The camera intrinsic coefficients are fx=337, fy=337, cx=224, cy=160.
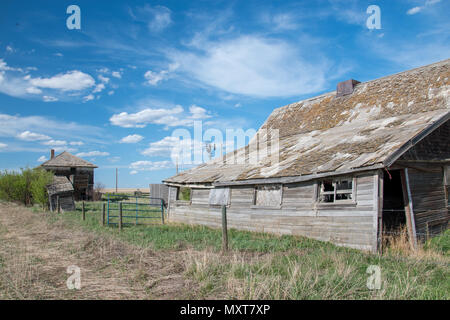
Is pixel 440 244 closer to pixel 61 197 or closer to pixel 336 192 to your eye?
pixel 336 192

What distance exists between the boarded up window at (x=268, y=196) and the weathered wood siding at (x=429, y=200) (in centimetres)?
455

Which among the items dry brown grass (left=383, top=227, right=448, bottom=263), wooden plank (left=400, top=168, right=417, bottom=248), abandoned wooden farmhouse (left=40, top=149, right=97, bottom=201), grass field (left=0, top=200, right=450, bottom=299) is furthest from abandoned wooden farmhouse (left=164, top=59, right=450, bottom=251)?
abandoned wooden farmhouse (left=40, top=149, right=97, bottom=201)

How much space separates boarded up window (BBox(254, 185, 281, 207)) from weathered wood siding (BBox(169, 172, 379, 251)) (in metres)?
0.22

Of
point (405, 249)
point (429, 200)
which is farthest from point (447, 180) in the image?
point (405, 249)

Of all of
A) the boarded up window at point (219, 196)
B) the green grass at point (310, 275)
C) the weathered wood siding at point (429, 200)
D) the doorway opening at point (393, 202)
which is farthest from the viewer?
the boarded up window at point (219, 196)

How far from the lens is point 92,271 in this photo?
22.5 feet

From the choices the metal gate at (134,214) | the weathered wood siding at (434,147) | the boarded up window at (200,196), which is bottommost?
the metal gate at (134,214)

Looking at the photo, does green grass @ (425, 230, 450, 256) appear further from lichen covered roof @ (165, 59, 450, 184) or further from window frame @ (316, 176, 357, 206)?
lichen covered roof @ (165, 59, 450, 184)

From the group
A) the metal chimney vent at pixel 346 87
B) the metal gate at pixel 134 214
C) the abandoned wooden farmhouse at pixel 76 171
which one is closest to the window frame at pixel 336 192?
the metal gate at pixel 134 214

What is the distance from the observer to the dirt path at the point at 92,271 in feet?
17.7

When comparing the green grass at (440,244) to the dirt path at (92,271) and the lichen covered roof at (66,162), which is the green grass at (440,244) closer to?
the dirt path at (92,271)

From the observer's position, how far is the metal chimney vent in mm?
18844
